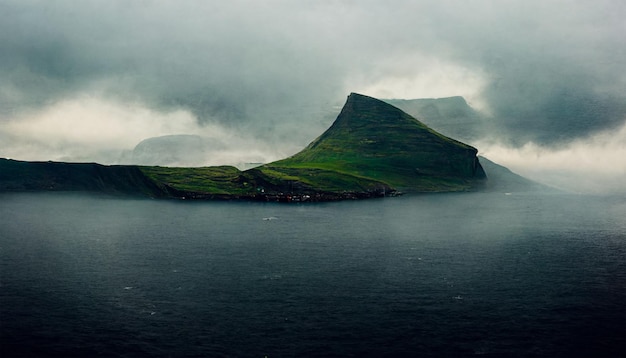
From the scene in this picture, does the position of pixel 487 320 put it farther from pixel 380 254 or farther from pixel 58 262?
pixel 58 262

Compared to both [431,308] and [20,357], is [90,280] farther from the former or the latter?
[431,308]

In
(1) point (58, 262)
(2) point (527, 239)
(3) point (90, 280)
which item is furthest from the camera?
(2) point (527, 239)

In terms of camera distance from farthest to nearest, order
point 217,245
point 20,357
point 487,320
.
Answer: point 217,245
point 487,320
point 20,357

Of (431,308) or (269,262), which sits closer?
(431,308)

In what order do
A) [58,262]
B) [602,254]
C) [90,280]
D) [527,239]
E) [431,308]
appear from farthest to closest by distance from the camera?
[527,239]
[602,254]
[58,262]
[90,280]
[431,308]

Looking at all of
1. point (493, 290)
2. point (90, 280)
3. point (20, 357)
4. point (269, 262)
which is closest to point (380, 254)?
point (269, 262)

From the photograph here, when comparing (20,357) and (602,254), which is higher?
(602,254)

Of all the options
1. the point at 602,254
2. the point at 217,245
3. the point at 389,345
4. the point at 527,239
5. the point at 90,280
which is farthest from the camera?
the point at 527,239

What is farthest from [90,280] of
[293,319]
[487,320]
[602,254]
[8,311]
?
[602,254]

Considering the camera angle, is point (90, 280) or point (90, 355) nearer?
point (90, 355)
